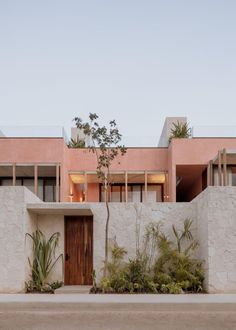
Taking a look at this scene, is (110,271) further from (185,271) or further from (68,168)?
(68,168)

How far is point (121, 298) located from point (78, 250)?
3497 millimetres

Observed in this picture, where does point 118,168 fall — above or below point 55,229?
above

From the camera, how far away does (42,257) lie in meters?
15.2

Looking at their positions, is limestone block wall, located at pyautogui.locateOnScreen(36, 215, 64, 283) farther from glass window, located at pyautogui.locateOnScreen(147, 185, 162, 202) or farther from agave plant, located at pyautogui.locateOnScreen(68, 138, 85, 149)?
glass window, located at pyautogui.locateOnScreen(147, 185, 162, 202)

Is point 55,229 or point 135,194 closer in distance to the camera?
point 55,229

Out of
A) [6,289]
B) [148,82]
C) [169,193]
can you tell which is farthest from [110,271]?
[148,82]

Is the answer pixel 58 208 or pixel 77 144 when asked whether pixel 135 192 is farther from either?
pixel 58 208

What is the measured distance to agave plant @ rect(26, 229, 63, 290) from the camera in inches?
585

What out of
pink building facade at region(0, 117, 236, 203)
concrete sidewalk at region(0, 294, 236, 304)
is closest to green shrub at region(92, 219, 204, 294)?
concrete sidewalk at region(0, 294, 236, 304)
